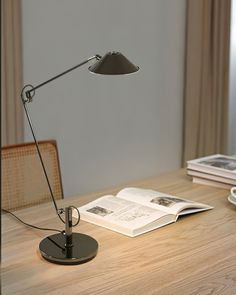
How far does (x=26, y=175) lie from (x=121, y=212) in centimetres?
56

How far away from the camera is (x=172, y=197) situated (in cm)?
177

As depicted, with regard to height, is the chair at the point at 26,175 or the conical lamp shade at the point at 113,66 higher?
the conical lamp shade at the point at 113,66

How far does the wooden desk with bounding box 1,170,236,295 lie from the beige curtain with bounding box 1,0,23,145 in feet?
3.84

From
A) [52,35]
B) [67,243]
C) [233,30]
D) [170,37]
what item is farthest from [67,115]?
[67,243]

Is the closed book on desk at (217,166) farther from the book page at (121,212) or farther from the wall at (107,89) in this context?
the wall at (107,89)

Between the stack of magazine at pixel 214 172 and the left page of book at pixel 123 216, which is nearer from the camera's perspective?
the left page of book at pixel 123 216

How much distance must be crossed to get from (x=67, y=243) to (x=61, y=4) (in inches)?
79.8

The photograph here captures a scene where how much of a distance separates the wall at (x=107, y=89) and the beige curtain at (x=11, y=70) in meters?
0.14

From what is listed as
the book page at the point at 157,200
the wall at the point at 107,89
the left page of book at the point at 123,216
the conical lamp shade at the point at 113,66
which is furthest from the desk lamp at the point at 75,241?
the wall at the point at 107,89

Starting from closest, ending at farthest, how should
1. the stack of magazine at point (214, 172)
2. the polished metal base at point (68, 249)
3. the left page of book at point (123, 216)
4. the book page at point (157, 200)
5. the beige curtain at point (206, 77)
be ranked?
the polished metal base at point (68, 249)
the left page of book at point (123, 216)
the book page at point (157, 200)
the stack of magazine at point (214, 172)
the beige curtain at point (206, 77)

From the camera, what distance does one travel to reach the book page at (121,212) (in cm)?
154

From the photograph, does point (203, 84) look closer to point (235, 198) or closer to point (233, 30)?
point (233, 30)

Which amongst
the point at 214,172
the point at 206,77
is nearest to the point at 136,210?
the point at 214,172

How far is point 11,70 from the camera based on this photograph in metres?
2.76
